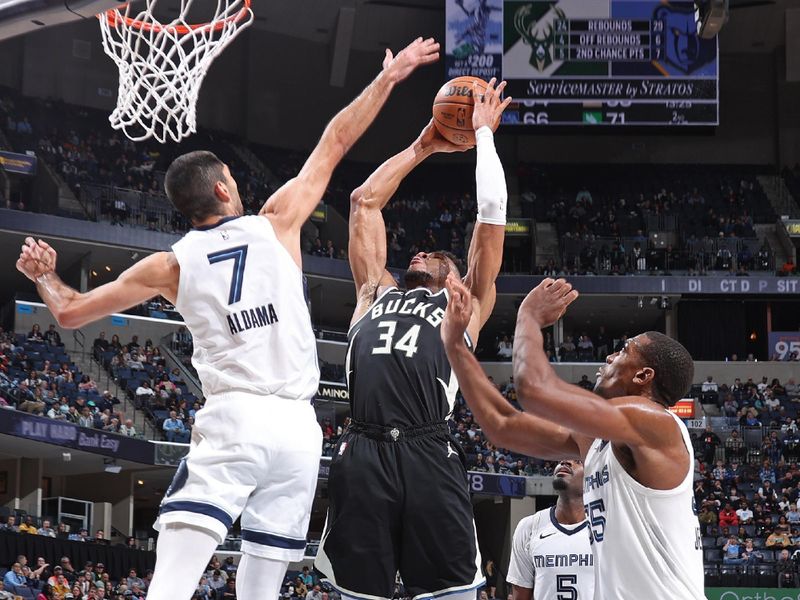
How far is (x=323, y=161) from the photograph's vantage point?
16.8 ft

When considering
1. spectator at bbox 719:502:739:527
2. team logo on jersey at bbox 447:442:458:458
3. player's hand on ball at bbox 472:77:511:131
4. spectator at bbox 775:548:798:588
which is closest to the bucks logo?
spectator at bbox 719:502:739:527

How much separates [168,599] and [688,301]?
1277 inches

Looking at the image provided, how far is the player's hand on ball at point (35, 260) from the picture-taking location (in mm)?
4734

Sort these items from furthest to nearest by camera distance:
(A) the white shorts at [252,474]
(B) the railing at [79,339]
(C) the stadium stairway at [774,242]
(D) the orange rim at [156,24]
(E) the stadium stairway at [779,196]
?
1. (E) the stadium stairway at [779,196]
2. (C) the stadium stairway at [774,242]
3. (B) the railing at [79,339]
4. (D) the orange rim at [156,24]
5. (A) the white shorts at [252,474]

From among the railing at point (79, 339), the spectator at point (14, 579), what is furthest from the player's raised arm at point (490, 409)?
the railing at point (79, 339)

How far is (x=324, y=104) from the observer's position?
3884 cm

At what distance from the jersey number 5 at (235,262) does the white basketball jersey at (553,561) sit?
151 inches

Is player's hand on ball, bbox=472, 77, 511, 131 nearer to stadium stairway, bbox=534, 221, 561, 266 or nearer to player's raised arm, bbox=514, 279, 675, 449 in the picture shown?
player's raised arm, bbox=514, 279, 675, 449

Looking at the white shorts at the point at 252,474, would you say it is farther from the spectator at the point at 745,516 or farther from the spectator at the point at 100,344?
the spectator at the point at 100,344

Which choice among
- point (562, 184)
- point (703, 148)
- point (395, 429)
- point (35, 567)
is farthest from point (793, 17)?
point (395, 429)

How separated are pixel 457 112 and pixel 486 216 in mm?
938

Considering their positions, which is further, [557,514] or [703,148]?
[703,148]

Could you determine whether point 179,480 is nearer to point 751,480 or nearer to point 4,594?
point 4,594

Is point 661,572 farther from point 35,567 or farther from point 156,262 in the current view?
point 35,567
